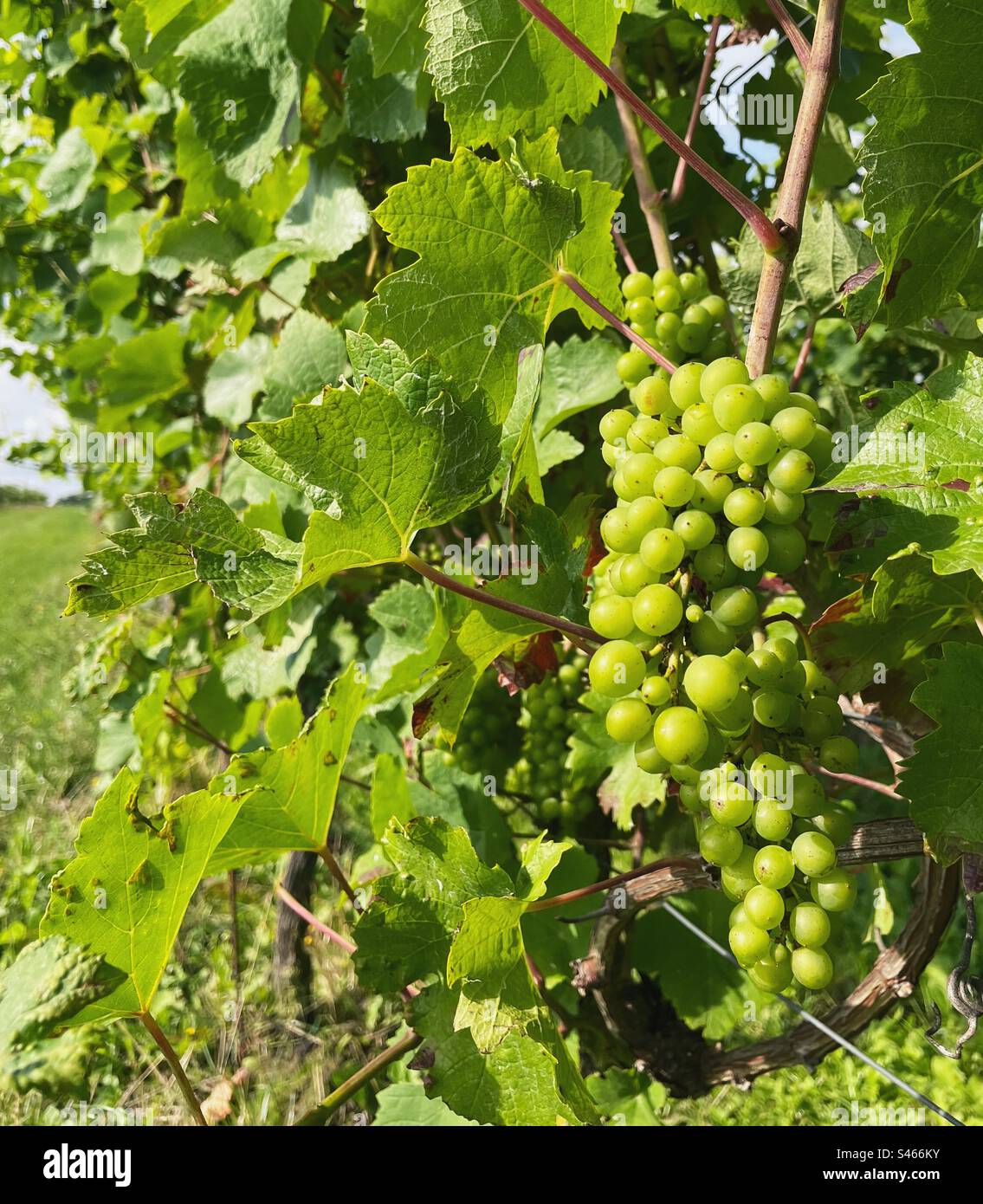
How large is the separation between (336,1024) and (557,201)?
2.70 m

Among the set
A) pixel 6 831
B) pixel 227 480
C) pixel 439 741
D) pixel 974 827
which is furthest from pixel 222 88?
pixel 6 831

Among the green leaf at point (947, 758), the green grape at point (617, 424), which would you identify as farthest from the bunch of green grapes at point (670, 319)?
the green leaf at point (947, 758)

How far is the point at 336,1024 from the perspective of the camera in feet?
9.41

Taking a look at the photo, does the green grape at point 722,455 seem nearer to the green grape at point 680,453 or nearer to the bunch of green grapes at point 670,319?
the green grape at point 680,453

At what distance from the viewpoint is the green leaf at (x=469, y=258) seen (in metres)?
0.88

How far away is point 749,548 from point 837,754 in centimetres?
21

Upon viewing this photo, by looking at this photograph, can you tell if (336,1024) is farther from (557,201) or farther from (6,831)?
(557,201)

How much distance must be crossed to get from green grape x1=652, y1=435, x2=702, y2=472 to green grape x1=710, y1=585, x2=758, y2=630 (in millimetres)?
117

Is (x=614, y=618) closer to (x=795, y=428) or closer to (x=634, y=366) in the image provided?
(x=795, y=428)

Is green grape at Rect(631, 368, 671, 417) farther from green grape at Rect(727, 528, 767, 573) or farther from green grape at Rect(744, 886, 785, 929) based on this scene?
green grape at Rect(744, 886, 785, 929)

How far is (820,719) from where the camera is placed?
0.80 metres

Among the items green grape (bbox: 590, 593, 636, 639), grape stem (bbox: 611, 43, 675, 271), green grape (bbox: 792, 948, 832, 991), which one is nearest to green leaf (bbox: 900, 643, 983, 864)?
green grape (bbox: 792, 948, 832, 991)

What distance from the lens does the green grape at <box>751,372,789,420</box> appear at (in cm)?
78

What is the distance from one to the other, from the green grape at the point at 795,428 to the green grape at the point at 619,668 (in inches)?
8.6
